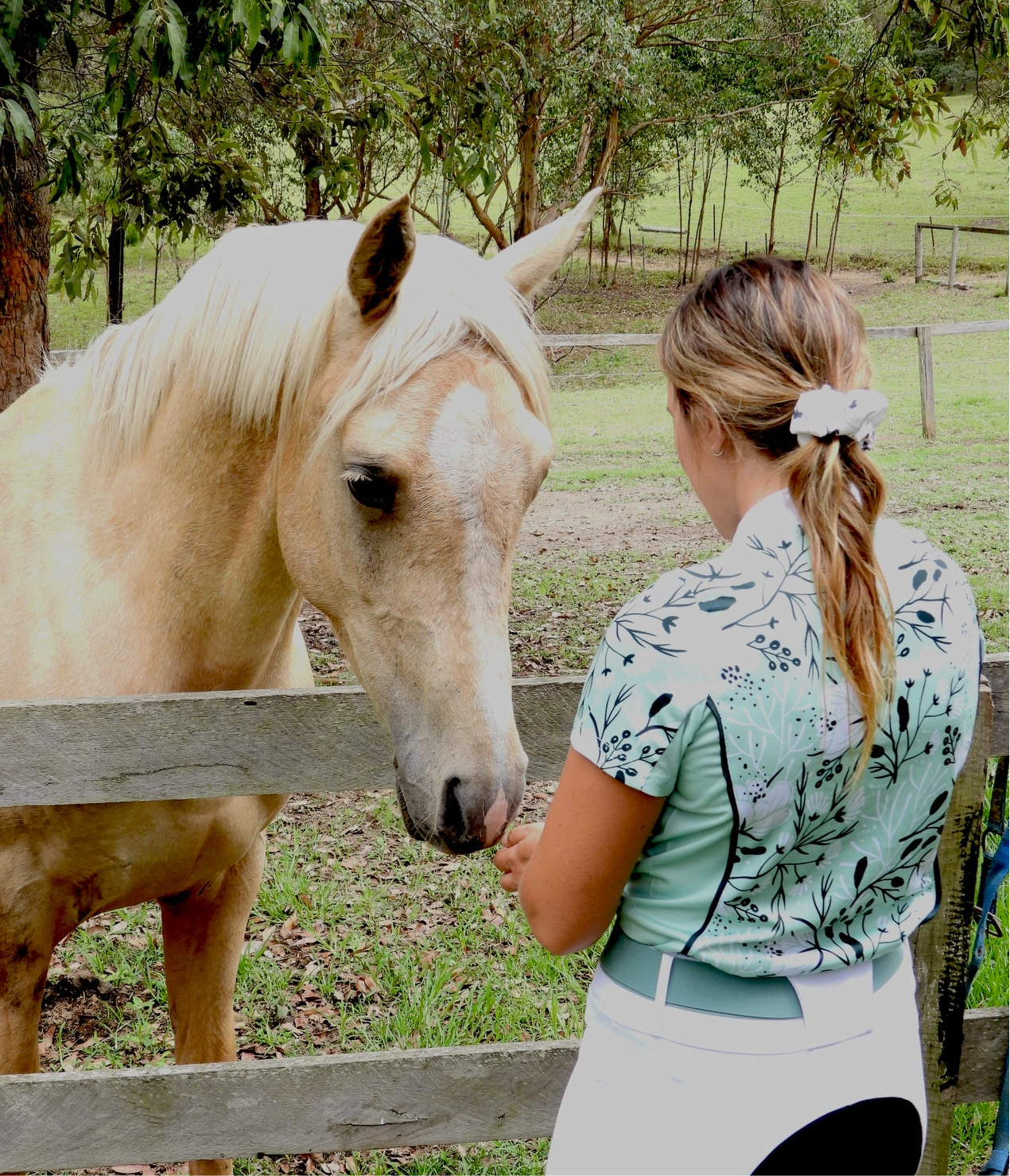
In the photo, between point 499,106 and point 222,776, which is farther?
point 499,106

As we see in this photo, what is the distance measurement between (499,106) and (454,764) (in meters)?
4.40

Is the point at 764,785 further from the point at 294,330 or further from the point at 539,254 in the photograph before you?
the point at 539,254

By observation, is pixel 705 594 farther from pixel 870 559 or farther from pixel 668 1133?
pixel 668 1133

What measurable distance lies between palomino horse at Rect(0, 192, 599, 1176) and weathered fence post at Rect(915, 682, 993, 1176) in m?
0.83

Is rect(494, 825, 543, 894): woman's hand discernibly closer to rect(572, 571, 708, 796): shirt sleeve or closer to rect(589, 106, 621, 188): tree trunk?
rect(572, 571, 708, 796): shirt sleeve

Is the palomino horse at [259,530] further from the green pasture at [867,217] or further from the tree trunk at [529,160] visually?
the green pasture at [867,217]

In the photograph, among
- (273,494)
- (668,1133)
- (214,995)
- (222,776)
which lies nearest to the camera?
(668,1133)

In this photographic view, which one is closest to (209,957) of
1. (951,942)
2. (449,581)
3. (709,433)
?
(449,581)

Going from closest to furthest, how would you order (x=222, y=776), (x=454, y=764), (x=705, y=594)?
(x=705, y=594)
(x=454, y=764)
(x=222, y=776)

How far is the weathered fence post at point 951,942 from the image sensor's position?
1.87m

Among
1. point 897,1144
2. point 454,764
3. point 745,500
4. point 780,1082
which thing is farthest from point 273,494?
point 897,1144

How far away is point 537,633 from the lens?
6.21m

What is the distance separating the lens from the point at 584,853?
46.3 inches

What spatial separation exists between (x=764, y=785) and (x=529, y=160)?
56.8ft
